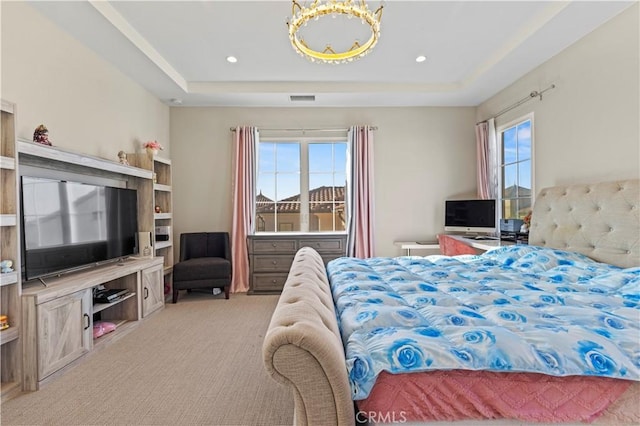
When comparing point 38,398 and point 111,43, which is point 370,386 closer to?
point 38,398

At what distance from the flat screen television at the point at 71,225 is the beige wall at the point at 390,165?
1334mm

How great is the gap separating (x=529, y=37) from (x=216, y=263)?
12.8 feet

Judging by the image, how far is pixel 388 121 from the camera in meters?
4.85

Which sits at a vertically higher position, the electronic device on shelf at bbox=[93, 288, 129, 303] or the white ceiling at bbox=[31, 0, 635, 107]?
the white ceiling at bbox=[31, 0, 635, 107]

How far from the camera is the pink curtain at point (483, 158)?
4445 mm

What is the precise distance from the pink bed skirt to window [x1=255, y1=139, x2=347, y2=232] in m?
3.91

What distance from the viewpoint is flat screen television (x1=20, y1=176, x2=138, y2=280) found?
2283 mm

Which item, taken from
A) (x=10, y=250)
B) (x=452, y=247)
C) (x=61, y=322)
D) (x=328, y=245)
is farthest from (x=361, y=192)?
(x=10, y=250)

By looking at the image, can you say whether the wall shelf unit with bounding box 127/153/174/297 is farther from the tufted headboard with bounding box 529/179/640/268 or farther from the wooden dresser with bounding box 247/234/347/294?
the tufted headboard with bounding box 529/179/640/268

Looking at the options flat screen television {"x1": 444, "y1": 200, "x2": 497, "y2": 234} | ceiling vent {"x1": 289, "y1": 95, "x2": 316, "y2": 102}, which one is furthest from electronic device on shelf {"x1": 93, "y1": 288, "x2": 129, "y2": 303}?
flat screen television {"x1": 444, "y1": 200, "x2": 497, "y2": 234}

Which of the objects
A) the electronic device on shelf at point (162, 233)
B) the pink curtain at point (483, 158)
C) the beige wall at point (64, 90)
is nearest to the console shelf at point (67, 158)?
the beige wall at point (64, 90)

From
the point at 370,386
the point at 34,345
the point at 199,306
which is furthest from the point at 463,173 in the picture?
the point at 34,345

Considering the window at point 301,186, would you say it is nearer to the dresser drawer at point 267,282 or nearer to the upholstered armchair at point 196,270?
the dresser drawer at point 267,282

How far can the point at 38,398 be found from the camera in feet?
6.57
